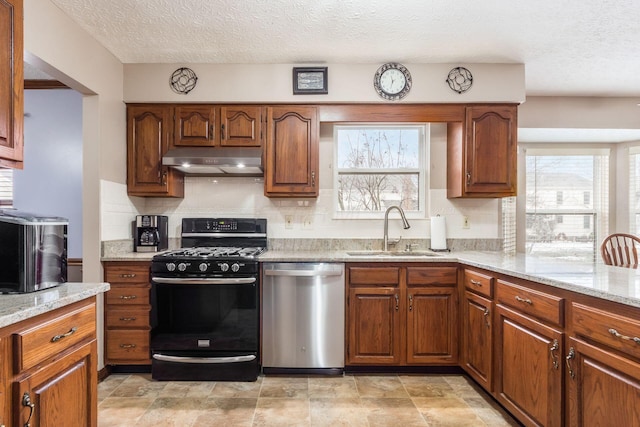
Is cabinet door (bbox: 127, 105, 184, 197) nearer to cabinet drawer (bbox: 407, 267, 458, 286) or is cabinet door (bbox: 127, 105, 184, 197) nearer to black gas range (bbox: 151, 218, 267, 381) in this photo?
black gas range (bbox: 151, 218, 267, 381)

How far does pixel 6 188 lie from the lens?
11.4ft

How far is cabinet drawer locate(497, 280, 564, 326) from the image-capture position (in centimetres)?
175

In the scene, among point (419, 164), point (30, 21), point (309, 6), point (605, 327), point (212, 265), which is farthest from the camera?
point (419, 164)

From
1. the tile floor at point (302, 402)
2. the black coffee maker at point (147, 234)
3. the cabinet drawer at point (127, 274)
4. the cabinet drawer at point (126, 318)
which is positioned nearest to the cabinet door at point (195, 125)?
the black coffee maker at point (147, 234)

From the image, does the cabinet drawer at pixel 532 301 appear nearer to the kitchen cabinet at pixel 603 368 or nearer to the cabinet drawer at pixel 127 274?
the kitchen cabinet at pixel 603 368

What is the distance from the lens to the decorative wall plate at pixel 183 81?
314cm

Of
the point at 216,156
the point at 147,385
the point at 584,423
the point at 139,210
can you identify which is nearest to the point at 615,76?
the point at 584,423

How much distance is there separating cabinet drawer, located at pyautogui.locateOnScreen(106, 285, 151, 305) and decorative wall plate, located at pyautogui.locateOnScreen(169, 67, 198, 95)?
5.36 ft

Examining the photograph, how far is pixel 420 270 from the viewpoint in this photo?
9.37 feet

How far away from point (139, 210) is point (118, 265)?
26.6 inches

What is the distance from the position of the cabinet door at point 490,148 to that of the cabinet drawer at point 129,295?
107 inches

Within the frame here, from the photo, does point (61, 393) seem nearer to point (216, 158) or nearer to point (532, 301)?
point (216, 158)

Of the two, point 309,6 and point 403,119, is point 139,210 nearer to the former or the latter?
point 309,6

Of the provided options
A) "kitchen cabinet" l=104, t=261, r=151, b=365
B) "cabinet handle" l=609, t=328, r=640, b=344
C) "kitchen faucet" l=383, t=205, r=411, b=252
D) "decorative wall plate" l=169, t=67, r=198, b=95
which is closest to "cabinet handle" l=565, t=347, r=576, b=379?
"cabinet handle" l=609, t=328, r=640, b=344
